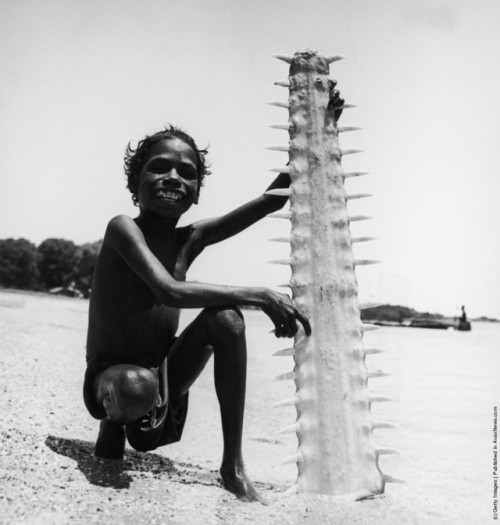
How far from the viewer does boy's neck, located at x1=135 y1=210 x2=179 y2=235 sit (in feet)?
9.69

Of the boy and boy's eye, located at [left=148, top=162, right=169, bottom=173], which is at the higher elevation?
boy's eye, located at [left=148, top=162, right=169, bottom=173]

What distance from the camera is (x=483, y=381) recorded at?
29.1 ft

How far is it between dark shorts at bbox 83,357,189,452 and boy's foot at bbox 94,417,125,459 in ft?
0.22

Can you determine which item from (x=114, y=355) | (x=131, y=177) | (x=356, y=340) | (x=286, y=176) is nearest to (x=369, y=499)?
(x=356, y=340)

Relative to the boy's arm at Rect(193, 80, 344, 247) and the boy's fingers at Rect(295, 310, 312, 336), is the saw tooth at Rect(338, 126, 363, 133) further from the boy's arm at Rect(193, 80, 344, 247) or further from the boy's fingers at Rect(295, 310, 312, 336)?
the boy's fingers at Rect(295, 310, 312, 336)

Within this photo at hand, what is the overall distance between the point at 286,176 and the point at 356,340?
0.93 m

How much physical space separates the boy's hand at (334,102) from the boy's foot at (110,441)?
178 centimetres

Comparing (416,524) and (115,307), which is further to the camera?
(115,307)

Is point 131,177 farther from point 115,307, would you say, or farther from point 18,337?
point 18,337

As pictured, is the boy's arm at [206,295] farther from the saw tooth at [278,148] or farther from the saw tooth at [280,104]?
the saw tooth at [280,104]

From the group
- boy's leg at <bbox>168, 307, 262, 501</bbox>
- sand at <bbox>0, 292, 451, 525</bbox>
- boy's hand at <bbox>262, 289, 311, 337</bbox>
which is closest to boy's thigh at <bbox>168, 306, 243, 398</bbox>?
boy's leg at <bbox>168, 307, 262, 501</bbox>

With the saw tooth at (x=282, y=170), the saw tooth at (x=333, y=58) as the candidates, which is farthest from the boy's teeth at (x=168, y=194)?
the saw tooth at (x=333, y=58)

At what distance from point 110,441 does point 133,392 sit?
21.1 inches

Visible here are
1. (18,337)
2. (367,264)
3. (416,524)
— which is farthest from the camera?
(18,337)
